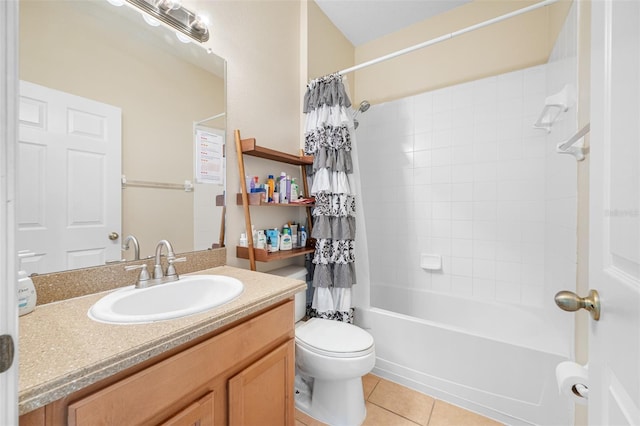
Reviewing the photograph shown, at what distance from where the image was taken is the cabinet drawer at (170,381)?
562mm

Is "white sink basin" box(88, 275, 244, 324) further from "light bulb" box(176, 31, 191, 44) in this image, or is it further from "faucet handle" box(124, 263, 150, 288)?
"light bulb" box(176, 31, 191, 44)

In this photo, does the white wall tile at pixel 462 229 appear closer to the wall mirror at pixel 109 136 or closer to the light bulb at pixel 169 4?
the wall mirror at pixel 109 136

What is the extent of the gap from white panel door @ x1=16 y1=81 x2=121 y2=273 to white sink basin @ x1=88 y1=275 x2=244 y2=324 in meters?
0.23

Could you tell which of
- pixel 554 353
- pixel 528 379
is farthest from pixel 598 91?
pixel 528 379

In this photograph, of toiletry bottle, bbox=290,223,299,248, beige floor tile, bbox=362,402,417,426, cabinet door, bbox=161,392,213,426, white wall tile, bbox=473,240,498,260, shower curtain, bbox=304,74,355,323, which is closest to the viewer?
cabinet door, bbox=161,392,213,426

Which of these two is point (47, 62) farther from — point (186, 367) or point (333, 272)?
point (333, 272)

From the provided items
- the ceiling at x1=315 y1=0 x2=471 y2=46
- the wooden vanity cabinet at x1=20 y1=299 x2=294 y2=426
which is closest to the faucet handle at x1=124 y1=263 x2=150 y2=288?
the wooden vanity cabinet at x1=20 y1=299 x2=294 y2=426

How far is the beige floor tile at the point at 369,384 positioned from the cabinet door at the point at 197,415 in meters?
1.17

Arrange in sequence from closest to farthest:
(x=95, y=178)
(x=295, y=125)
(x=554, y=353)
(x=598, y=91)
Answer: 1. (x=598, y=91)
2. (x=95, y=178)
3. (x=554, y=353)
4. (x=295, y=125)

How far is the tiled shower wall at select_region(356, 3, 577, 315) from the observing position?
1820mm

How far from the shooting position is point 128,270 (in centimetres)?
109

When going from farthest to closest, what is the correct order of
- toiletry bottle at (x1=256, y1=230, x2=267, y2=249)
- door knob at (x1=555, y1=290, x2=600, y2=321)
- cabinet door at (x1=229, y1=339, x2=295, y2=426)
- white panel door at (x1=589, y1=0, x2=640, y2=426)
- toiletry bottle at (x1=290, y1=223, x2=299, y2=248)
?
toiletry bottle at (x1=290, y1=223, x2=299, y2=248), toiletry bottle at (x1=256, y1=230, x2=267, y2=249), cabinet door at (x1=229, y1=339, x2=295, y2=426), door knob at (x1=555, y1=290, x2=600, y2=321), white panel door at (x1=589, y1=0, x2=640, y2=426)

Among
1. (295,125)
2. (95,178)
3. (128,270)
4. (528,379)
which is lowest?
(528,379)

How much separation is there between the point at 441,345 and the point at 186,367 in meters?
1.45
